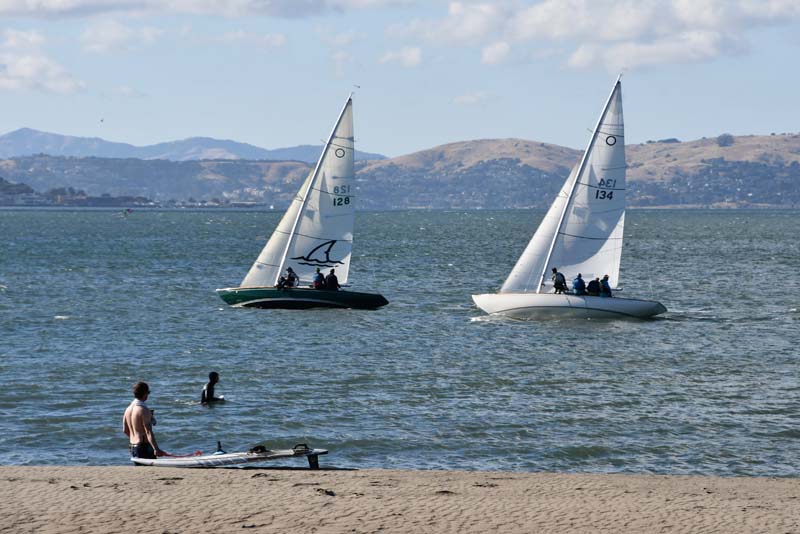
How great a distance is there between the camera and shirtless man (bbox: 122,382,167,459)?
70.2 feet

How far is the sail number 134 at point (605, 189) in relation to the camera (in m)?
49.7

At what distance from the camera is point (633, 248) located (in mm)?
128000

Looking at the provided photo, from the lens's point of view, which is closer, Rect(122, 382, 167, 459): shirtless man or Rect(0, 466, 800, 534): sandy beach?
Rect(0, 466, 800, 534): sandy beach

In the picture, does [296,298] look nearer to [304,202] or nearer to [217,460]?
[304,202]

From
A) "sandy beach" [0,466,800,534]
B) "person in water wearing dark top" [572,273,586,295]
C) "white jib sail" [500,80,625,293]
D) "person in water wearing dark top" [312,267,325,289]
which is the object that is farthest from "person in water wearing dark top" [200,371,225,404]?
"person in water wearing dark top" [312,267,325,289]

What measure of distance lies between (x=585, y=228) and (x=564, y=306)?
11.3 feet

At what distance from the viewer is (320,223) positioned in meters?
54.5

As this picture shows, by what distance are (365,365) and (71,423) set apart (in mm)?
12414

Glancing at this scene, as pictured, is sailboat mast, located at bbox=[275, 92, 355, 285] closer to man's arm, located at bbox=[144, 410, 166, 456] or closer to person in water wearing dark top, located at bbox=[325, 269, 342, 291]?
person in water wearing dark top, located at bbox=[325, 269, 342, 291]

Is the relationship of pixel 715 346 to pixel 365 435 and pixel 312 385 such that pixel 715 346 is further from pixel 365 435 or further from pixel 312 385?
pixel 365 435

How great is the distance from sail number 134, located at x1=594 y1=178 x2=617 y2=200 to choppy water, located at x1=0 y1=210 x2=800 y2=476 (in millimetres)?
5250

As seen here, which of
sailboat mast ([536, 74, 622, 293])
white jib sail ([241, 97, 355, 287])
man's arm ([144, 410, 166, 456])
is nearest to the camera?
man's arm ([144, 410, 166, 456])

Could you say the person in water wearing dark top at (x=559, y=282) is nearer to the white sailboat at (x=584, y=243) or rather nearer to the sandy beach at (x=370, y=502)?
the white sailboat at (x=584, y=243)

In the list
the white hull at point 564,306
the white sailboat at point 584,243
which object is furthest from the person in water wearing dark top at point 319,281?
the white sailboat at point 584,243
